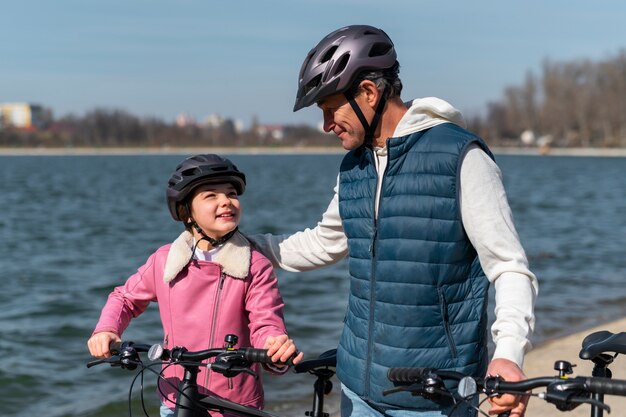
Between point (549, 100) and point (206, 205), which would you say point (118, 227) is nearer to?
point (206, 205)

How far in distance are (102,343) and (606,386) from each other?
191 centimetres

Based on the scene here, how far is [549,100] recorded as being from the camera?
14162cm

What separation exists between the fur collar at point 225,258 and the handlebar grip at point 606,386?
1.54 meters

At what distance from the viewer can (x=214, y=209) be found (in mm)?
3844

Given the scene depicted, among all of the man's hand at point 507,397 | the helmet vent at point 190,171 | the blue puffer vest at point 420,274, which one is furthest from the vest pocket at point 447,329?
the helmet vent at point 190,171

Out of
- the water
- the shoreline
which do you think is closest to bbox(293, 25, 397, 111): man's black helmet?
the shoreline

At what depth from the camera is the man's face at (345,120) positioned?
3373 millimetres

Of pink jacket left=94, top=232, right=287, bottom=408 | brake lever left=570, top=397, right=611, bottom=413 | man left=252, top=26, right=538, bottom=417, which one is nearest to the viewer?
brake lever left=570, top=397, right=611, bottom=413

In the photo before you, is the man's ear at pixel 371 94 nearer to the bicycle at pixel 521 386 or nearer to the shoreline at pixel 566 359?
the bicycle at pixel 521 386

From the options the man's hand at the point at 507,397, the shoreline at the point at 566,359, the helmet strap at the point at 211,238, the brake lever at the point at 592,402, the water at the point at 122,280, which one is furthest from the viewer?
the water at the point at 122,280

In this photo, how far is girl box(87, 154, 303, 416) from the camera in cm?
378

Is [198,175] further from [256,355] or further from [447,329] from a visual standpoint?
[447,329]

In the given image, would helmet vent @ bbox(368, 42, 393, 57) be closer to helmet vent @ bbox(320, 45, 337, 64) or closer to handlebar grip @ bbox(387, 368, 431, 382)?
helmet vent @ bbox(320, 45, 337, 64)

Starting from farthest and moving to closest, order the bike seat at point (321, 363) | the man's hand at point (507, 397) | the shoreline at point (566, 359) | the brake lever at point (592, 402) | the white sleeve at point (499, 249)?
1. the shoreline at point (566, 359)
2. the bike seat at point (321, 363)
3. the white sleeve at point (499, 249)
4. the man's hand at point (507, 397)
5. the brake lever at point (592, 402)
